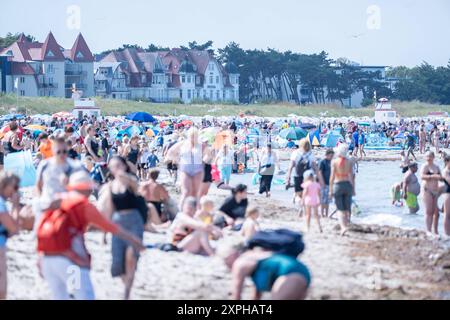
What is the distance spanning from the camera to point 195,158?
1098cm

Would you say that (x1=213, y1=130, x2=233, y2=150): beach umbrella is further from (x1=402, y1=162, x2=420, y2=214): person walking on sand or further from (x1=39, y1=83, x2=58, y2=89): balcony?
(x1=39, y1=83, x2=58, y2=89): balcony

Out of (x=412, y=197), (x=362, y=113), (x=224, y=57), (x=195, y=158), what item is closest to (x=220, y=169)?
(x=412, y=197)

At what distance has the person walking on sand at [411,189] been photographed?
13.8m

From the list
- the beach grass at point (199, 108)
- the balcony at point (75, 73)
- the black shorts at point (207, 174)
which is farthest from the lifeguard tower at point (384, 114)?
the black shorts at point (207, 174)

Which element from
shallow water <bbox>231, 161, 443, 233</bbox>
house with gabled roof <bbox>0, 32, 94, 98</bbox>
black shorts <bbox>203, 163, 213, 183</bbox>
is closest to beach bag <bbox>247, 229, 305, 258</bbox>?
black shorts <bbox>203, 163, 213, 183</bbox>

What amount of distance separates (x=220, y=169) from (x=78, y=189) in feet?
34.3

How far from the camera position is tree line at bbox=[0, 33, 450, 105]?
77.6 m

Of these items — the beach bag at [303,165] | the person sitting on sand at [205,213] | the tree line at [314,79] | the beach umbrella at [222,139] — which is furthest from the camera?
the tree line at [314,79]

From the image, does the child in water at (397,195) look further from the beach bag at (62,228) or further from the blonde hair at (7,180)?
the beach bag at (62,228)

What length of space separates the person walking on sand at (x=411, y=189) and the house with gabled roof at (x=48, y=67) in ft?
173

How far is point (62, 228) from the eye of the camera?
18.7ft

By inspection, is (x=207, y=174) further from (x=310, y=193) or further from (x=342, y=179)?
(x=342, y=179)

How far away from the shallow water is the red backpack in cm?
801

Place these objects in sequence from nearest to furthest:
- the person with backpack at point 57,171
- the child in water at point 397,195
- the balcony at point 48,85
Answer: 1. the person with backpack at point 57,171
2. the child in water at point 397,195
3. the balcony at point 48,85
